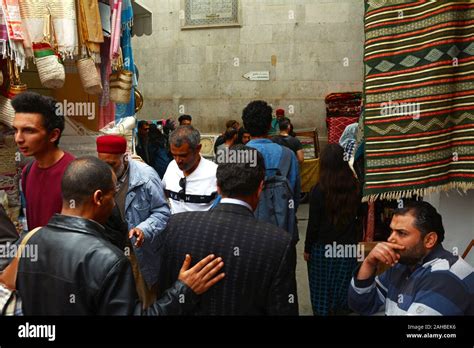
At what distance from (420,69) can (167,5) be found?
10.0 metres

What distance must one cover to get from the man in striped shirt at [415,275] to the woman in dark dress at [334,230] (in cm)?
131

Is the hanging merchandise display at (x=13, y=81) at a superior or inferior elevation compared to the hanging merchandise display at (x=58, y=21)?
inferior

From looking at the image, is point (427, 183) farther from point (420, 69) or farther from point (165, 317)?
point (165, 317)

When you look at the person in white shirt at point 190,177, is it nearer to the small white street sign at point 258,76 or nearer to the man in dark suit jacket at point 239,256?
the man in dark suit jacket at point 239,256

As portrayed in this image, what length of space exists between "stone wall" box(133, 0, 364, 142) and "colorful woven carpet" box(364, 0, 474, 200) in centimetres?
862

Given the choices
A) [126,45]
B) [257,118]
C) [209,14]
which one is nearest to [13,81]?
[126,45]

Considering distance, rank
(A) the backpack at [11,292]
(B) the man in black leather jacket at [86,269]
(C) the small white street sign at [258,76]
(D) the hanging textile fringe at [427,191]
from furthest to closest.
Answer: (C) the small white street sign at [258,76], (D) the hanging textile fringe at [427,191], (A) the backpack at [11,292], (B) the man in black leather jacket at [86,269]

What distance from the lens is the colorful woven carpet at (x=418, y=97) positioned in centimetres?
238

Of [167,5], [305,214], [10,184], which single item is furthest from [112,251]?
[167,5]

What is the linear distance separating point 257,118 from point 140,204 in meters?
1.14

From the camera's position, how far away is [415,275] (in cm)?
235

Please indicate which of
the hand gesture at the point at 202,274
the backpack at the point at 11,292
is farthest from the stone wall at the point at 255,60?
the backpack at the point at 11,292

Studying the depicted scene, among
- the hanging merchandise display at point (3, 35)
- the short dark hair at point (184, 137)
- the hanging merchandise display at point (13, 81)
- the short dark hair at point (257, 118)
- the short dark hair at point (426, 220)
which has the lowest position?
→ the short dark hair at point (426, 220)

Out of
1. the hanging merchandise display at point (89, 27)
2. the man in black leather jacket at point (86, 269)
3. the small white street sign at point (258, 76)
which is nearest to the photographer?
the man in black leather jacket at point (86, 269)
